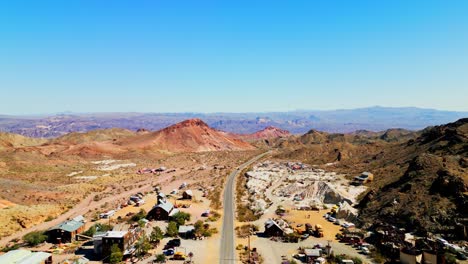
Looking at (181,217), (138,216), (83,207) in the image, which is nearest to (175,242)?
(181,217)

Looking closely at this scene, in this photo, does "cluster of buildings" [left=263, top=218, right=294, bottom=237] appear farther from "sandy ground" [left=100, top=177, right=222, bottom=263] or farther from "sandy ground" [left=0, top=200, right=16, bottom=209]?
"sandy ground" [left=0, top=200, right=16, bottom=209]

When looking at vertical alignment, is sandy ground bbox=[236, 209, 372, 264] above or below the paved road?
above

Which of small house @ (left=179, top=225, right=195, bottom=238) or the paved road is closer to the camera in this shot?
the paved road

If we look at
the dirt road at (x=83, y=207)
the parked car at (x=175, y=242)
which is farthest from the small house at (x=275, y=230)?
the dirt road at (x=83, y=207)

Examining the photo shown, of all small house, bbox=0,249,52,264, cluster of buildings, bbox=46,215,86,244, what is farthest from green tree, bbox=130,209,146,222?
small house, bbox=0,249,52,264

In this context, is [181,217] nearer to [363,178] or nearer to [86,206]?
[86,206]

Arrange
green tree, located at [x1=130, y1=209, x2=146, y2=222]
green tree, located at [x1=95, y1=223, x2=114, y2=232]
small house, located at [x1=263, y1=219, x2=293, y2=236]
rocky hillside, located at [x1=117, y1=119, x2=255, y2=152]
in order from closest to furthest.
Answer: small house, located at [x1=263, y1=219, x2=293, y2=236]
green tree, located at [x1=95, y1=223, x2=114, y2=232]
green tree, located at [x1=130, y1=209, x2=146, y2=222]
rocky hillside, located at [x1=117, y1=119, x2=255, y2=152]
